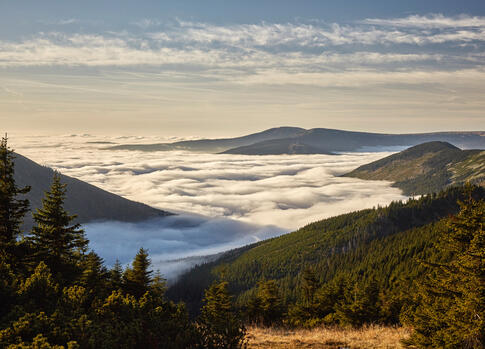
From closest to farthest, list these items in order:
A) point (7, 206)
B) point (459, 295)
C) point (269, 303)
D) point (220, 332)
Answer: point (220, 332), point (459, 295), point (7, 206), point (269, 303)

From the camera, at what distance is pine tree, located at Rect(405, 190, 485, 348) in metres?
14.8

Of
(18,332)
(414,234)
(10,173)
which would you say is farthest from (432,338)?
(414,234)

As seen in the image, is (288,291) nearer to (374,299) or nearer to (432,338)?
(374,299)

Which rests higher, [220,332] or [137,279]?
[220,332]

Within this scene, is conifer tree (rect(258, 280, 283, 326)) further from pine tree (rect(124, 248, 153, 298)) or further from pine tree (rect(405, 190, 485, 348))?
pine tree (rect(405, 190, 485, 348))

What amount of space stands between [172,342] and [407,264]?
442ft

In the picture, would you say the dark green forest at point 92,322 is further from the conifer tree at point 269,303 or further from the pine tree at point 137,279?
the conifer tree at point 269,303

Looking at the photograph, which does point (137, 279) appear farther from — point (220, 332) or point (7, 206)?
point (220, 332)

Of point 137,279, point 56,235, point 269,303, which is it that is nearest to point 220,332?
point 56,235

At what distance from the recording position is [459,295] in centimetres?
1667

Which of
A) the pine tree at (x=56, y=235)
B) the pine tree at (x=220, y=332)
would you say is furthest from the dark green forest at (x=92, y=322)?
the pine tree at (x=56, y=235)

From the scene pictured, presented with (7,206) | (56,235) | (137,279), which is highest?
(7,206)

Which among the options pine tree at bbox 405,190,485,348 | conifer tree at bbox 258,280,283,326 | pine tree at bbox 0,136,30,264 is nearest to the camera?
pine tree at bbox 405,190,485,348

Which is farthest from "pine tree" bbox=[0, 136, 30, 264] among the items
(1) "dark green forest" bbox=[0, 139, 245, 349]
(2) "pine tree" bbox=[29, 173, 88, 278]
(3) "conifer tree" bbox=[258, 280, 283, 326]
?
(3) "conifer tree" bbox=[258, 280, 283, 326]
